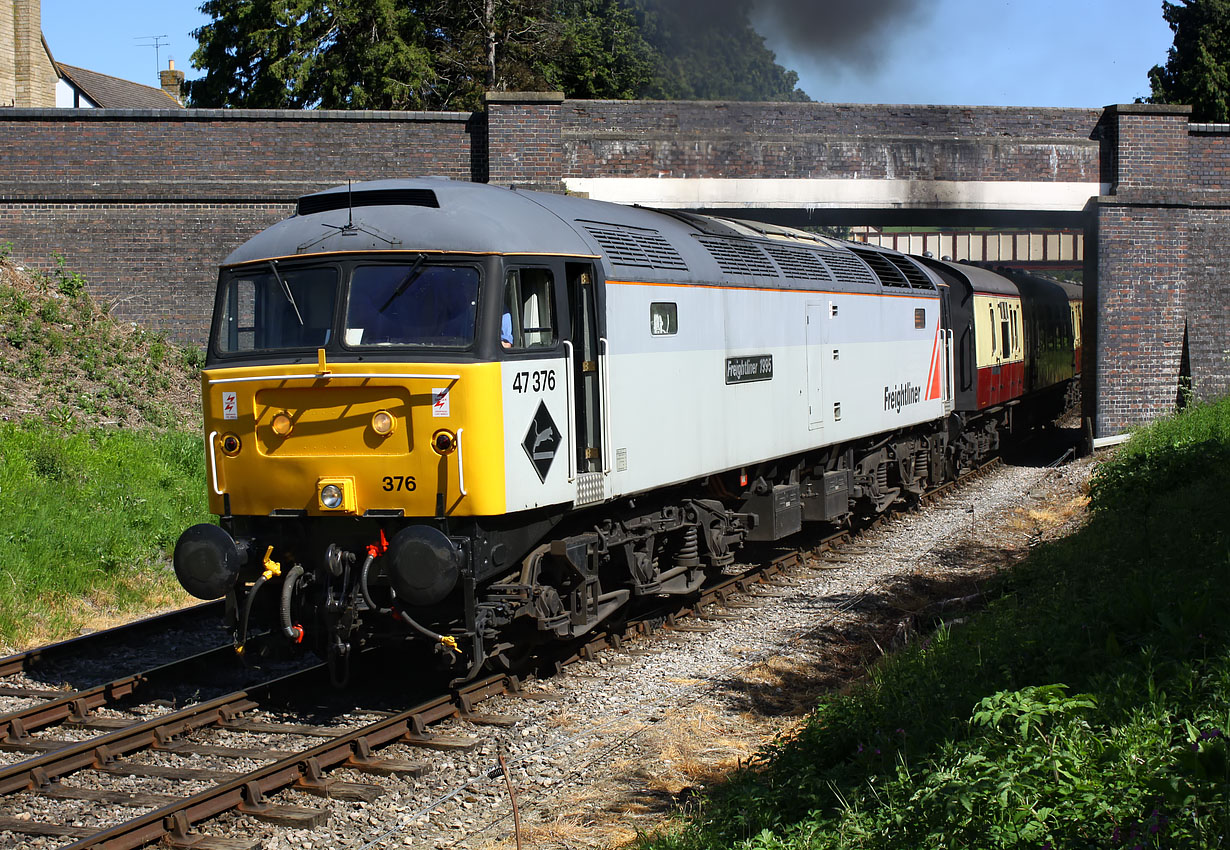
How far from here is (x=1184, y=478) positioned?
12570 mm

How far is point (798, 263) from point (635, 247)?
390 centimetres

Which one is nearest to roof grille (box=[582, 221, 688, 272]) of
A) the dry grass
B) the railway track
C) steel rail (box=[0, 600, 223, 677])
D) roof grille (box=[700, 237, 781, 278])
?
roof grille (box=[700, 237, 781, 278])

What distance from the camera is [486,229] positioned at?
7.44 meters

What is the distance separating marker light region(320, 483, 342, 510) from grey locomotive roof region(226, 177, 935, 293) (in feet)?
5.09

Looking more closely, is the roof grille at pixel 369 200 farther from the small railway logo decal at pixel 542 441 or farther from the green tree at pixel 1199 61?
the green tree at pixel 1199 61

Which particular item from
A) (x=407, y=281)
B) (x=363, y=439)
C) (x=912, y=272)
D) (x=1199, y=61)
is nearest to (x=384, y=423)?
(x=363, y=439)

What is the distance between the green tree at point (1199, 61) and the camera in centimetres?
3512

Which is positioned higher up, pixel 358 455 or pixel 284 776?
pixel 358 455

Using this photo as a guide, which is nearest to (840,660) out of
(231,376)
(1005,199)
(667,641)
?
(667,641)

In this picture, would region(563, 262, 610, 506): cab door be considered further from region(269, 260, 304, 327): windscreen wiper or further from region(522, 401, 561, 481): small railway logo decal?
region(269, 260, 304, 327): windscreen wiper

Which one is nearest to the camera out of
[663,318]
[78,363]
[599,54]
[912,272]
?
[663,318]

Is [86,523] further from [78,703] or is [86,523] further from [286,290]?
[286,290]

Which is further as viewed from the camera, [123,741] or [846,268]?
[846,268]

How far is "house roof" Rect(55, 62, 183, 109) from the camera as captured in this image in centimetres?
4494
